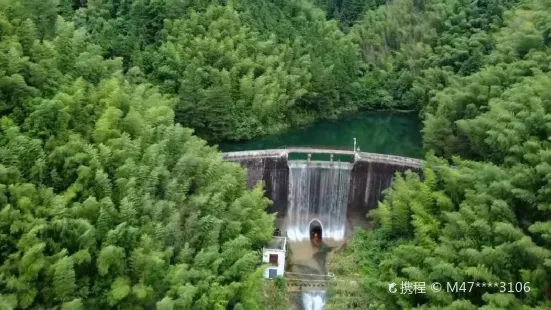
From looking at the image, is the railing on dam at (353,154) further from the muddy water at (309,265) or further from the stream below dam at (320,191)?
the muddy water at (309,265)

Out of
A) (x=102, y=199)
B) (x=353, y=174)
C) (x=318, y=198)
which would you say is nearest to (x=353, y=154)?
(x=353, y=174)

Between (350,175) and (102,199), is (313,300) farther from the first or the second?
(102,199)

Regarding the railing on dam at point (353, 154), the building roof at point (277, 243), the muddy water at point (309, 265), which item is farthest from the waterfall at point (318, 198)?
the building roof at point (277, 243)

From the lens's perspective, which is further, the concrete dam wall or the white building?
the concrete dam wall

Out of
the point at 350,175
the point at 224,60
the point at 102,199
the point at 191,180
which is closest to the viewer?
the point at 102,199

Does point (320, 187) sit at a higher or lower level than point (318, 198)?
higher

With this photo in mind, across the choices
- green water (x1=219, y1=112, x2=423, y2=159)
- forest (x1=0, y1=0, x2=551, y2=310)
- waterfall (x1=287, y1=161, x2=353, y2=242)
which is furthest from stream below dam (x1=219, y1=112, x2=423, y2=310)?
green water (x1=219, y1=112, x2=423, y2=159)

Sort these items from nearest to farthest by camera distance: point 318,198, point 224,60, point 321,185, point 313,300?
point 313,300
point 321,185
point 318,198
point 224,60

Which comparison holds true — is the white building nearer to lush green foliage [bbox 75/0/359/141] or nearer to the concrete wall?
the concrete wall
